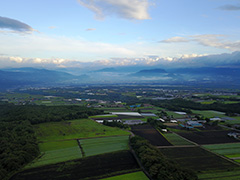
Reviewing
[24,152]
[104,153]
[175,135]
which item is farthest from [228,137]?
[24,152]

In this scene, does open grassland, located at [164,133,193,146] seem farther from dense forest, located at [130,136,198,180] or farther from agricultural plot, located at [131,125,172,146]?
dense forest, located at [130,136,198,180]

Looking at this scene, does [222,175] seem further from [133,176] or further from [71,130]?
[71,130]

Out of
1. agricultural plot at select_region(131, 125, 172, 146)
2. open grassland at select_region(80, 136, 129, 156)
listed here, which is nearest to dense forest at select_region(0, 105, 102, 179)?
open grassland at select_region(80, 136, 129, 156)

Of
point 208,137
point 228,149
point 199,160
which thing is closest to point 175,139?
point 208,137

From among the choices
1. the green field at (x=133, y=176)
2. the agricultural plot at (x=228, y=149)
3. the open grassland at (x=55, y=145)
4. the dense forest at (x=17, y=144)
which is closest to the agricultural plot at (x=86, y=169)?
the green field at (x=133, y=176)

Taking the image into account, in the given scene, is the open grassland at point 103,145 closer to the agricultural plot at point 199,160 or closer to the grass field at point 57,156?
the grass field at point 57,156

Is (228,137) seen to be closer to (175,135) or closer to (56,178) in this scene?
(175,135)
